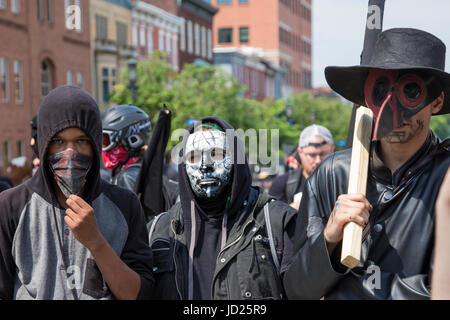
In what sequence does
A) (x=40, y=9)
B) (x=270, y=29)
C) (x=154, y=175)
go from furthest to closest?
(x=270, y=29), (x=40, y=9), (x=154, y=175)

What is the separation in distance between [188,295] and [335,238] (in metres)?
1.14

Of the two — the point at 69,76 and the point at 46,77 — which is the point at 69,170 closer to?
the point at 46,77

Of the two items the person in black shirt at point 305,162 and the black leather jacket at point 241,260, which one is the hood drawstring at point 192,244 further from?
the person in black shirt at point 305,162

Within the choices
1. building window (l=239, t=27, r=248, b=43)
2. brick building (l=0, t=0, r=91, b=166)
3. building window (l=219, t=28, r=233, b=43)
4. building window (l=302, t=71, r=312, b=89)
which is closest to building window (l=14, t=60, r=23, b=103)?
brick building (l=0, t=0, r=91, b=166)

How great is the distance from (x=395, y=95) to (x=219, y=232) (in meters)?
1.34

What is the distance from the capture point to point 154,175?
6.48 meters

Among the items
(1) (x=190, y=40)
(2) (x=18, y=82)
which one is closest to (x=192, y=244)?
(2) (x=18, y=82)

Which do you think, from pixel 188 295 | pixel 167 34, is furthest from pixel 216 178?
pixel 167 34

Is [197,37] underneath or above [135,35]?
above

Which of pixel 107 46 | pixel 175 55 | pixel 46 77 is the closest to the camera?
pixel 46 77

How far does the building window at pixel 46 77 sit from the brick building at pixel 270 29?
174 feet

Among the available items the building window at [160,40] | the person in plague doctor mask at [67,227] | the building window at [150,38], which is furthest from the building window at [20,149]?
the person in plague doctor mask at [67,227]

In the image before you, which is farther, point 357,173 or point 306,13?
point 306,13
